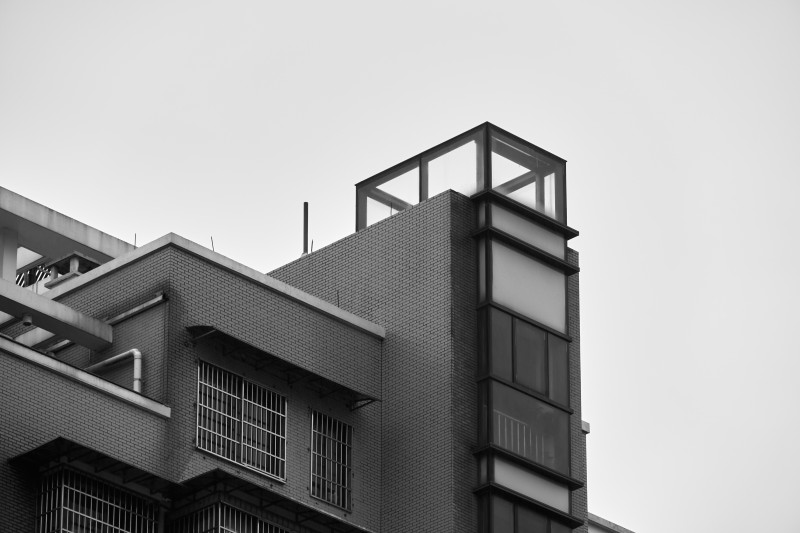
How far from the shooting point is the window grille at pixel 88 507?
40.6m

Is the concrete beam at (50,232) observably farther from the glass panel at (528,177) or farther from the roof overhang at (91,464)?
the glass panel at (528,177)

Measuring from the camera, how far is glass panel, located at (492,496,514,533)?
46594mm

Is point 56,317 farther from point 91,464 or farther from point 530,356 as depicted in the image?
point 530,356

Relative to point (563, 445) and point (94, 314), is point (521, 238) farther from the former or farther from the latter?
point (94, 314)

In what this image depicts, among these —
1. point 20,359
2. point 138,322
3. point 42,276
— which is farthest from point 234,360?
point 42,276

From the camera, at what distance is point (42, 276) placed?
56250 millimetres

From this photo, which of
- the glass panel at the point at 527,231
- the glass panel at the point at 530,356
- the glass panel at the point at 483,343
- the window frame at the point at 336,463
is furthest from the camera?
the glass panel at the point at 527,231

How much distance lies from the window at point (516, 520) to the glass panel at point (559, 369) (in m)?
3.04

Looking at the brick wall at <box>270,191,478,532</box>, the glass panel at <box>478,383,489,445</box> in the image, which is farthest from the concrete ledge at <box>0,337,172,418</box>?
the glass panel at <box>478,383,489,445</box>

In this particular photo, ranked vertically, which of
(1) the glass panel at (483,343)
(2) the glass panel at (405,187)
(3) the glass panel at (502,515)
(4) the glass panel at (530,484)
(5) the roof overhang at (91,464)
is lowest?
(5) the roof overhang at (91,464)

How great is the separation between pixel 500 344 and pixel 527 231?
10.7 ft

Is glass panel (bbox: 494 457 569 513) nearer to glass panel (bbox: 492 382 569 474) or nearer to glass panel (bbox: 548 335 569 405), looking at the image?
glass panel (bbox: 492 382 569 474)

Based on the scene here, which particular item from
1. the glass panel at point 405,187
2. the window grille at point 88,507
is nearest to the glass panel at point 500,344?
the glass panel at point 405,187

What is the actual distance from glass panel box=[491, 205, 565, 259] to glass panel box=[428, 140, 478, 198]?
0.90 metres
